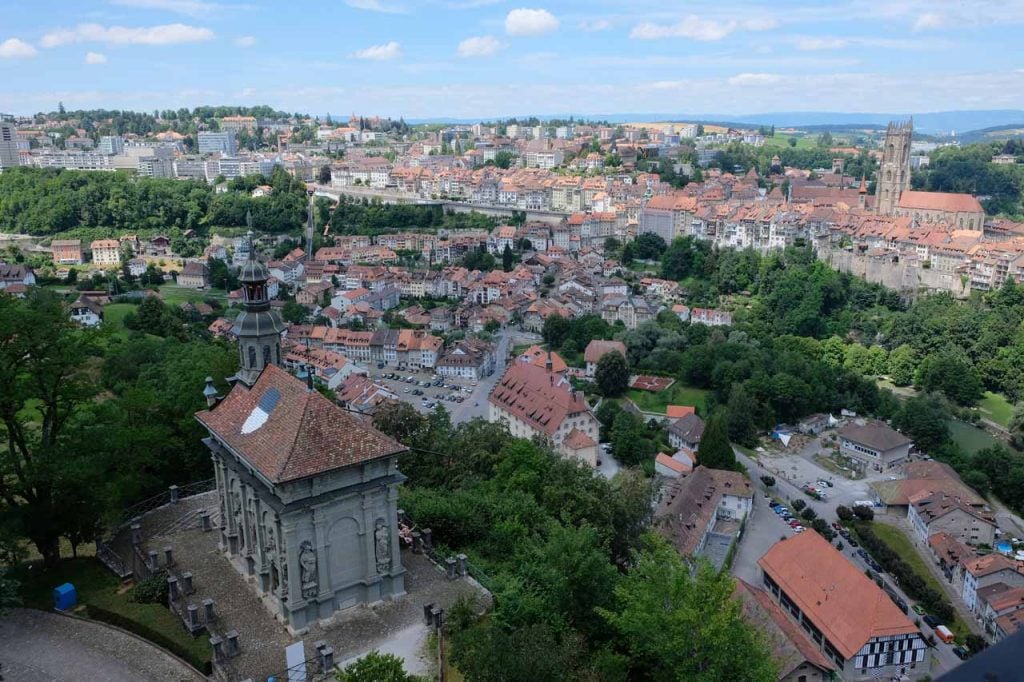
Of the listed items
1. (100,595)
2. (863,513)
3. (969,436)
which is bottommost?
(969,436)

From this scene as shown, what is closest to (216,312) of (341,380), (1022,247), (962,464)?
(341,380)

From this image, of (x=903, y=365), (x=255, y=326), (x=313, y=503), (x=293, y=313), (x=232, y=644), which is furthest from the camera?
(x=293, y=313)

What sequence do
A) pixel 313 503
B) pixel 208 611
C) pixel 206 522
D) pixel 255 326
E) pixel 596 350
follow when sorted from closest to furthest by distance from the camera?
1. pixel 313 503
2. pixel 208 611
3. pixel 255 326
4. pixel 206 522
5. pixel 596 350

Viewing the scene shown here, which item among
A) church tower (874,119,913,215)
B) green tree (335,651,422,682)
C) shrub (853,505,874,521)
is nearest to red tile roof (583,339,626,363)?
shrub (853,505,874,521)

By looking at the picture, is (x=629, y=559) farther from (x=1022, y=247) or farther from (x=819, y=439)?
(x=1022, y=247)

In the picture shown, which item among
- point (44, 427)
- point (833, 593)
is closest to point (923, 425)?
point (833, 593)

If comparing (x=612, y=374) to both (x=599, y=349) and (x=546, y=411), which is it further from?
(x=546, y=411)

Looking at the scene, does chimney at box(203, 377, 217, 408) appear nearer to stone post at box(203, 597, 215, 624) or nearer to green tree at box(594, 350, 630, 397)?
stone post at box(203, 597, 215, 624)
